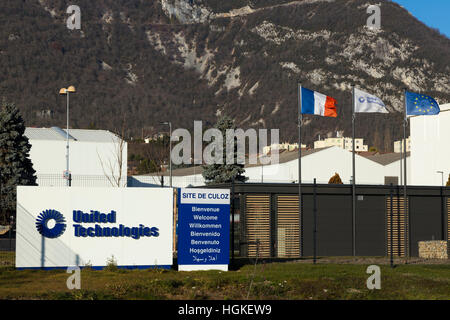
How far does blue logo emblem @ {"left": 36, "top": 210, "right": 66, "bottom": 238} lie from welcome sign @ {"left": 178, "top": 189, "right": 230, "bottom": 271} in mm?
4238

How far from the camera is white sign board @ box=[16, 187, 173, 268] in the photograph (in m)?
23.7

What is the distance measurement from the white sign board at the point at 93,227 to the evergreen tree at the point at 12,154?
124ft

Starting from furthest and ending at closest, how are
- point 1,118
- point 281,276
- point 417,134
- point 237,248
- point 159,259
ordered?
point 417,134 → point 1,118 → point 237,248 → point 159,259 → point 281,276

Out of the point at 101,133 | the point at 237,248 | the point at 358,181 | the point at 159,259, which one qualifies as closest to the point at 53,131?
the point at 101,133

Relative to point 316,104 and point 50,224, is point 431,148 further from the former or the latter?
point 50,224

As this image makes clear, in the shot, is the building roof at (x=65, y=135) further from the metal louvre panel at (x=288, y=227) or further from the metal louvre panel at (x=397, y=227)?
the metal louvre panel at (x=397, y=227)

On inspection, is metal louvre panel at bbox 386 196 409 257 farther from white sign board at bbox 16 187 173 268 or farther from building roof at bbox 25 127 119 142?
building roof at bbox 25 127 119 142

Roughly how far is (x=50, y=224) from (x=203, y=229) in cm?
553

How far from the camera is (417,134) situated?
7156cm

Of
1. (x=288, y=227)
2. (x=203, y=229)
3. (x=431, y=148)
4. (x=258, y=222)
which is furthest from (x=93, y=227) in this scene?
(x=431, y=148)

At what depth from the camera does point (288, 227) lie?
36.0 meters

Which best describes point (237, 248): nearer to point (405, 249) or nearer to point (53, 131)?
point (405, 249)

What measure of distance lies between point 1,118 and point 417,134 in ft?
138

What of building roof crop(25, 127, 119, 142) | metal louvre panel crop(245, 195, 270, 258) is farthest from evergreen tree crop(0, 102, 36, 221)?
metal louvre panel crop(245, 195, 270, 258)
